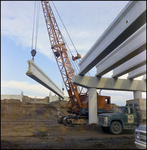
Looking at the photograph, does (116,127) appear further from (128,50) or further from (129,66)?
(128,50)

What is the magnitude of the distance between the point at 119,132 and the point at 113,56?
607 cm

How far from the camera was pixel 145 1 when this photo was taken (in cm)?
745

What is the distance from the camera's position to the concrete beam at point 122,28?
7971 millimetres

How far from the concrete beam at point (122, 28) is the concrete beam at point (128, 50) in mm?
653

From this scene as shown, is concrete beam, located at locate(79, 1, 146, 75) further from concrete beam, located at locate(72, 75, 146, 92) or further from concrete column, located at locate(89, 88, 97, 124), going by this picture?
concrete column, located at locate(89, 88, 97, 124)

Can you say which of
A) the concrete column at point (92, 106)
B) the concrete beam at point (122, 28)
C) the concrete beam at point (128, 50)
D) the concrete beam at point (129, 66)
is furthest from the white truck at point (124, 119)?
the concrete column at point (92, 106)

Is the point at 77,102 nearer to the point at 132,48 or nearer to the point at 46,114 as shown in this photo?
the point at 132,48

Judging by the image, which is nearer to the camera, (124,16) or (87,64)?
(124,16)

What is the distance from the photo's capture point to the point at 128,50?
1134 cm

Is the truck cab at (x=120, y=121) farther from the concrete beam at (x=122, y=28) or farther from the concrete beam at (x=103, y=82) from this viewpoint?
the concrete beam at (x=103, y=82)

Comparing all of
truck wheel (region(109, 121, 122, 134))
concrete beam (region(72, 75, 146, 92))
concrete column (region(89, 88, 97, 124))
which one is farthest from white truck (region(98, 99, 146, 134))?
concrete beam (region(72, 75, 146, 92))

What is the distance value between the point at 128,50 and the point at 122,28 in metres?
2.49

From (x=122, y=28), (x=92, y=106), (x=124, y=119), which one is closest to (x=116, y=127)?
(x=124, y=119)

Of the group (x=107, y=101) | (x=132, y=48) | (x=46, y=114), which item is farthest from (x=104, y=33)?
(x=46, y=114)
